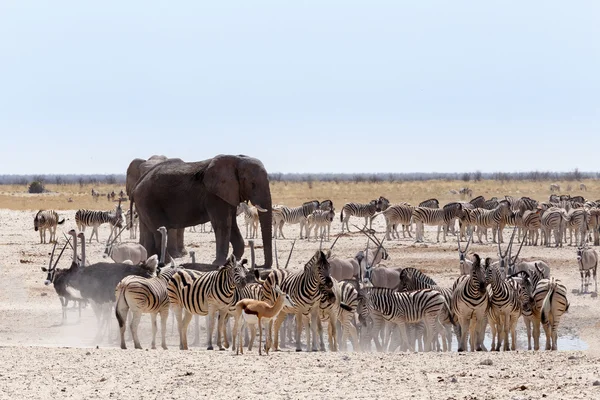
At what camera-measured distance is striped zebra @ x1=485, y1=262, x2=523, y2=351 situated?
12266 mm

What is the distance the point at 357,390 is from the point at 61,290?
7.98m

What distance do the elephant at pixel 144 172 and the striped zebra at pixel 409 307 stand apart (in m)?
9.08

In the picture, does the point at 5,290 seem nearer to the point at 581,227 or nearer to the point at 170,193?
the point at 170,193

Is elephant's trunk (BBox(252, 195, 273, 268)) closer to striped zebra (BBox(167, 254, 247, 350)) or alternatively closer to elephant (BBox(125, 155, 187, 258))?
elephant (BBox(125, 155, 187, 258))

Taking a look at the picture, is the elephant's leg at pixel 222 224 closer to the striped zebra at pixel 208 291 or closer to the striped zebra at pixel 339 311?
the striped zebra at pixel 339 311

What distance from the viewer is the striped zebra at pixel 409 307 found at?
1315 centimetres

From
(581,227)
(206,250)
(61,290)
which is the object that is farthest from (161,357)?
(581,227)

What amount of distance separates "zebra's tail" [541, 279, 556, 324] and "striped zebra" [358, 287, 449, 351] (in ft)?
4.24

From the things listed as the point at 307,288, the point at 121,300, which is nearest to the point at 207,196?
the point at 121,300

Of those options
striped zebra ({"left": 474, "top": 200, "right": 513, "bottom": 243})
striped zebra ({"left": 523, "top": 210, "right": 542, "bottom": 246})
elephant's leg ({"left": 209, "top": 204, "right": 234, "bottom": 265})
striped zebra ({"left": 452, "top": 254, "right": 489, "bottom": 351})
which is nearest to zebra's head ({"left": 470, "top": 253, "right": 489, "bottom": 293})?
striped zebra ({"left": 452, "top": 254, "right": 489, "bottom": 351})

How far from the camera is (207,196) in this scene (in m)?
18.9

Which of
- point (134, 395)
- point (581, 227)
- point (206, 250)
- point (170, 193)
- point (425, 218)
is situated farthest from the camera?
point (425, 218)

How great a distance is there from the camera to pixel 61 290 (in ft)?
50.8

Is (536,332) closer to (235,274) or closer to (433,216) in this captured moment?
(235,274)
